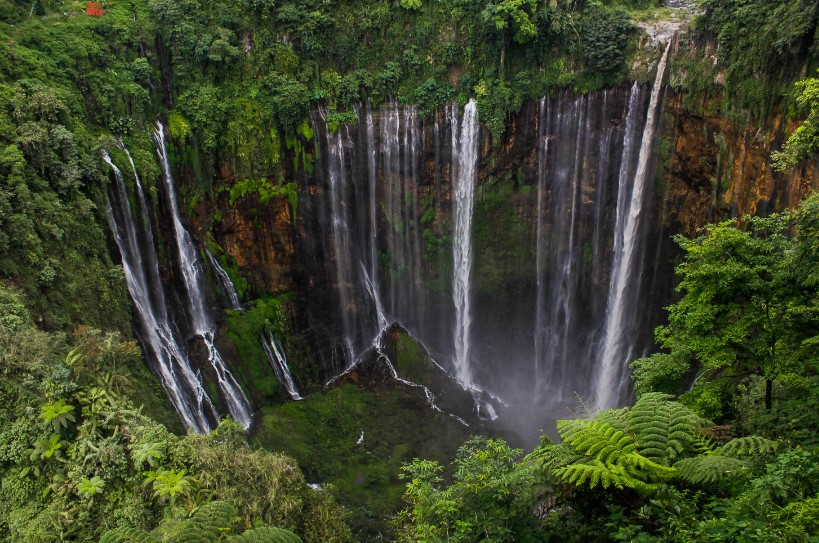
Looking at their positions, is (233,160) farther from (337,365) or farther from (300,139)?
(337,365)

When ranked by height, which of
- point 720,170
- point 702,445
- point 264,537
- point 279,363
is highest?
point 720,170

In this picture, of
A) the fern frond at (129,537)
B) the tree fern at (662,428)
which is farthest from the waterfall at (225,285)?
the tree fern at (662,428)

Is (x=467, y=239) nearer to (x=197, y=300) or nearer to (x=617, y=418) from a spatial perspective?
(x=197, y=300)

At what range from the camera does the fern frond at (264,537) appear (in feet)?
18.6

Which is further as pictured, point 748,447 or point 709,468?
point 748,447

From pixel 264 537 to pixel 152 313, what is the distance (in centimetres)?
1075

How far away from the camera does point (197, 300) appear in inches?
658

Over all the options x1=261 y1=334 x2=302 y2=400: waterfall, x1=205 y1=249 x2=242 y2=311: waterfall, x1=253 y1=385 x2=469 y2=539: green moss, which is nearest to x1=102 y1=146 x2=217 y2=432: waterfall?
x1=253 y1=385 x2=469 y2=539: green moss

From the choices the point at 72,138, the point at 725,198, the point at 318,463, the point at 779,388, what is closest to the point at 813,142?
the point at 779,388

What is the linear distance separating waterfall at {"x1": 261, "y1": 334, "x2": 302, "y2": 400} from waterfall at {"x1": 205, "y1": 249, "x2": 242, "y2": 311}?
4.34 ft

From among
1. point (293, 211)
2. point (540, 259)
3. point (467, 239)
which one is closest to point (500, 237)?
point (467, 239)

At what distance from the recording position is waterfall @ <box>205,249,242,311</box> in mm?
17325

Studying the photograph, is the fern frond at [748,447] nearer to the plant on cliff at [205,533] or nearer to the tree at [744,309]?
the tree at [744,309]

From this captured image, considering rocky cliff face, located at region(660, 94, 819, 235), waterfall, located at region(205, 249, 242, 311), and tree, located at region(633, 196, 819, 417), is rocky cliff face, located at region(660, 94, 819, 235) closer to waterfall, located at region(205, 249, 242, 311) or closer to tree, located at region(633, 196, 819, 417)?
tree, located at region(633, 196, 819, 417)
